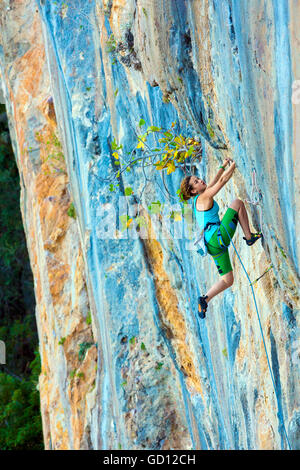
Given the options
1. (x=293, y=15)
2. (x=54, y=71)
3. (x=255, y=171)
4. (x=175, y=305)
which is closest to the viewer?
(x=293, y=15)

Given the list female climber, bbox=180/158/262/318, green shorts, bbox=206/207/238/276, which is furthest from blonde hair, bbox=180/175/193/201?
green shorts, bbox=206/207/238/276

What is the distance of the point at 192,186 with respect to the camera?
414cm

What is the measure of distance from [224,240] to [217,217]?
0.65ft

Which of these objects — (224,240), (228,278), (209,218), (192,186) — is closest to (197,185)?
(192,186)

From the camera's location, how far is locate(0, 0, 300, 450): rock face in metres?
3.19

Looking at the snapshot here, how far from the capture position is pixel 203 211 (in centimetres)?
413

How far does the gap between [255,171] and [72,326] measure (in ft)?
19.9

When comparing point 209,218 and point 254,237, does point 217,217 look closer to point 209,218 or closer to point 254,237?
point 209,218

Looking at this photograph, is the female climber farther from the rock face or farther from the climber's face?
the rock face

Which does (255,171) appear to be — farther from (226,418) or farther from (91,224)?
(91,224)

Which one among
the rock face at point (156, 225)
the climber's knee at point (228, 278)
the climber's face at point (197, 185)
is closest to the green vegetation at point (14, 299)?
the rock face at point (156, 225)

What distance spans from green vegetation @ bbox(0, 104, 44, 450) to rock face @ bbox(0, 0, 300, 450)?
3941 mm

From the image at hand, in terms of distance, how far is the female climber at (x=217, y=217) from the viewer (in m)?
3.97

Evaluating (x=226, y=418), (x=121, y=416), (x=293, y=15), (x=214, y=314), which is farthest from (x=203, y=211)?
(x=121, y=416)
